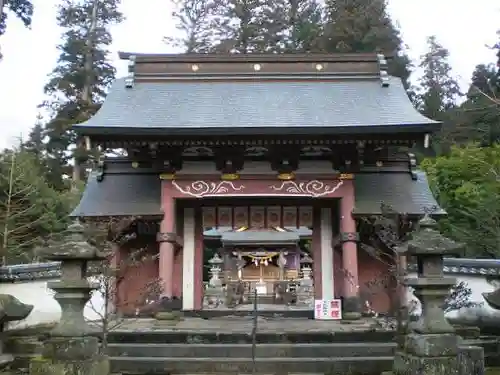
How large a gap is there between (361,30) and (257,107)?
81.1 feet

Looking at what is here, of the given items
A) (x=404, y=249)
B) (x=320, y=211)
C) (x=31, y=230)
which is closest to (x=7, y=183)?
(x=31, y=230)

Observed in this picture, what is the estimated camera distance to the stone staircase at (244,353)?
317 inches

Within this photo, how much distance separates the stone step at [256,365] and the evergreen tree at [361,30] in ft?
94.0

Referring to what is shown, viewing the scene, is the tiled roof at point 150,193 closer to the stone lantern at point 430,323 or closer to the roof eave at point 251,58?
the roof eave at point 251,58

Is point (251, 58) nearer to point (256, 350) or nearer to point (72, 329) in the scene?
point (256, 350)

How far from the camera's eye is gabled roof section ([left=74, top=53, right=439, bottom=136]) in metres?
11.1

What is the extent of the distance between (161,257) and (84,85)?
24851mm

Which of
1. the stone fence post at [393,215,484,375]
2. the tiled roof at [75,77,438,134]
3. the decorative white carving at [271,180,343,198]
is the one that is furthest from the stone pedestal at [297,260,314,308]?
the stone fence post at [393,215,484,375]

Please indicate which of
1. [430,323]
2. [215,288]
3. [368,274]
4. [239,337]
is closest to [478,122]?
[215,288]

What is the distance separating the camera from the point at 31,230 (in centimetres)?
2312

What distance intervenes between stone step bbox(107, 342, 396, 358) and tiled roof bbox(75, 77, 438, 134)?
4704 mm

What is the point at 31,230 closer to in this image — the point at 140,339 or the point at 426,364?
the point at 140,339

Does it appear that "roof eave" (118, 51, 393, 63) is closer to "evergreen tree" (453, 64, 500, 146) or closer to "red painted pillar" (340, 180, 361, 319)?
"red painted pillar" (340, 180, 361, 319)

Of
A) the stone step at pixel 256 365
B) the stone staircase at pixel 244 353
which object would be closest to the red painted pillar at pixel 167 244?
the stone staircase at pixel 244 353
